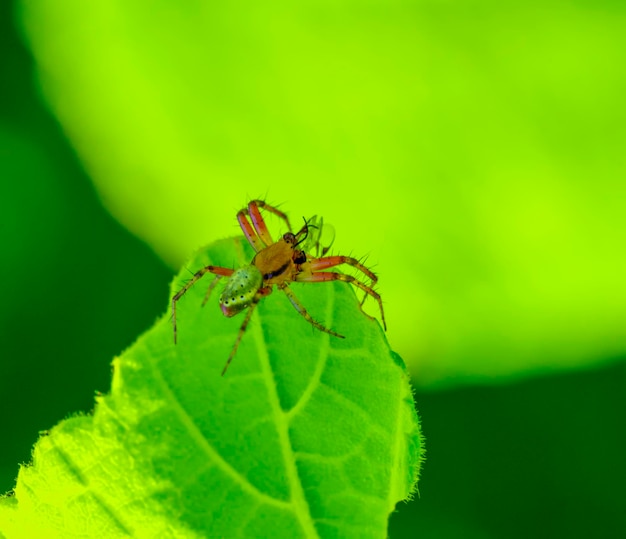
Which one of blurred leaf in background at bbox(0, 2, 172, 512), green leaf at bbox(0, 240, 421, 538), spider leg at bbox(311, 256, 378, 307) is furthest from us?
blurred leaf in background at bbox(0, 2, 172, 512)

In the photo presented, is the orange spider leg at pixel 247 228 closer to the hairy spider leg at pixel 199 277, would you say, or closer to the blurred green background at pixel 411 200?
the blurred green background at pixel 411 200

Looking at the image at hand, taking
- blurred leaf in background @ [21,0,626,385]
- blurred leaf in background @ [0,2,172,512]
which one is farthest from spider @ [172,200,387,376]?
blurred leaf in background @ [0,2,172,512]

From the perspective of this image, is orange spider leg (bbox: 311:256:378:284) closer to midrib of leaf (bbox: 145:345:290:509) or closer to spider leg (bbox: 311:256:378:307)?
spider leg (bbox: 311:256:378:307)

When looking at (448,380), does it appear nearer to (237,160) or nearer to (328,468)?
(237,160)

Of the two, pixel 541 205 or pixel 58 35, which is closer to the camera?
pixel 541 205

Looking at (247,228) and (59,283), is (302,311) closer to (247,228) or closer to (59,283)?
(247,228)

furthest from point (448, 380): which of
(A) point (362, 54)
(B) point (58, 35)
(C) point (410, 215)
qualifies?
(B) point (58, 35)
